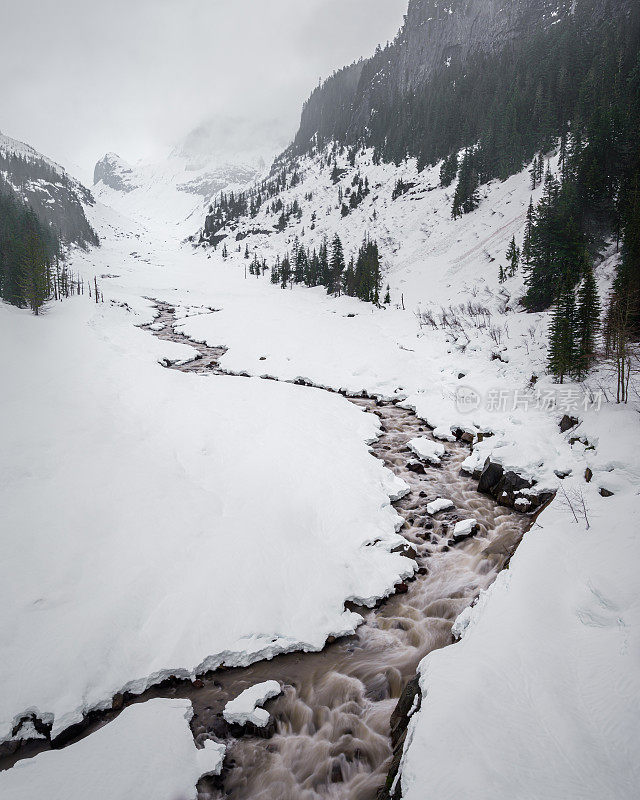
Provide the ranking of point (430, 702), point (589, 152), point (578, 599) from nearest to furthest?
point (430, 702) < point (578, 599) < point (589, 152)

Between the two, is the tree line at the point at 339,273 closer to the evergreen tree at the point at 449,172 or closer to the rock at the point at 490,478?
the evergreen tree at the point at 449,172

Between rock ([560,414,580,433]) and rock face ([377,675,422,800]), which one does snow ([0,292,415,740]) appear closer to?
rock face ([377,675,422,800])

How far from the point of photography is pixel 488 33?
105m

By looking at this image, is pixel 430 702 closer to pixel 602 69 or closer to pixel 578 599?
pixel 578 599

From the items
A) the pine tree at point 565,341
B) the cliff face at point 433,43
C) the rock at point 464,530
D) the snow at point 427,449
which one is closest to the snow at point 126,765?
the rock at point 464,530

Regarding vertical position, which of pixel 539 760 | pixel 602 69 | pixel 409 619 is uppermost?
pixel 602 69

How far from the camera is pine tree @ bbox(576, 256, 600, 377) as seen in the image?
14.9 meters

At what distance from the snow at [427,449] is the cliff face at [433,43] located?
10819 cm

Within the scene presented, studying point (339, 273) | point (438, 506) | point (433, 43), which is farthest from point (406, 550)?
point (433, 43)

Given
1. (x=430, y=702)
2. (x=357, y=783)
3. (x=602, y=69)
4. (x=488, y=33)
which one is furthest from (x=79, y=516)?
(x=488, y=33)

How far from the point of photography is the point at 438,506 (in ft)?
35.9

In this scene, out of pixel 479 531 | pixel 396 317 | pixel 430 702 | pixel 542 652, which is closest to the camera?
pixel 430 702

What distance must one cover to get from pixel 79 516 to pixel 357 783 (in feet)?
27.3

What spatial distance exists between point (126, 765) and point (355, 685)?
12.0ft
